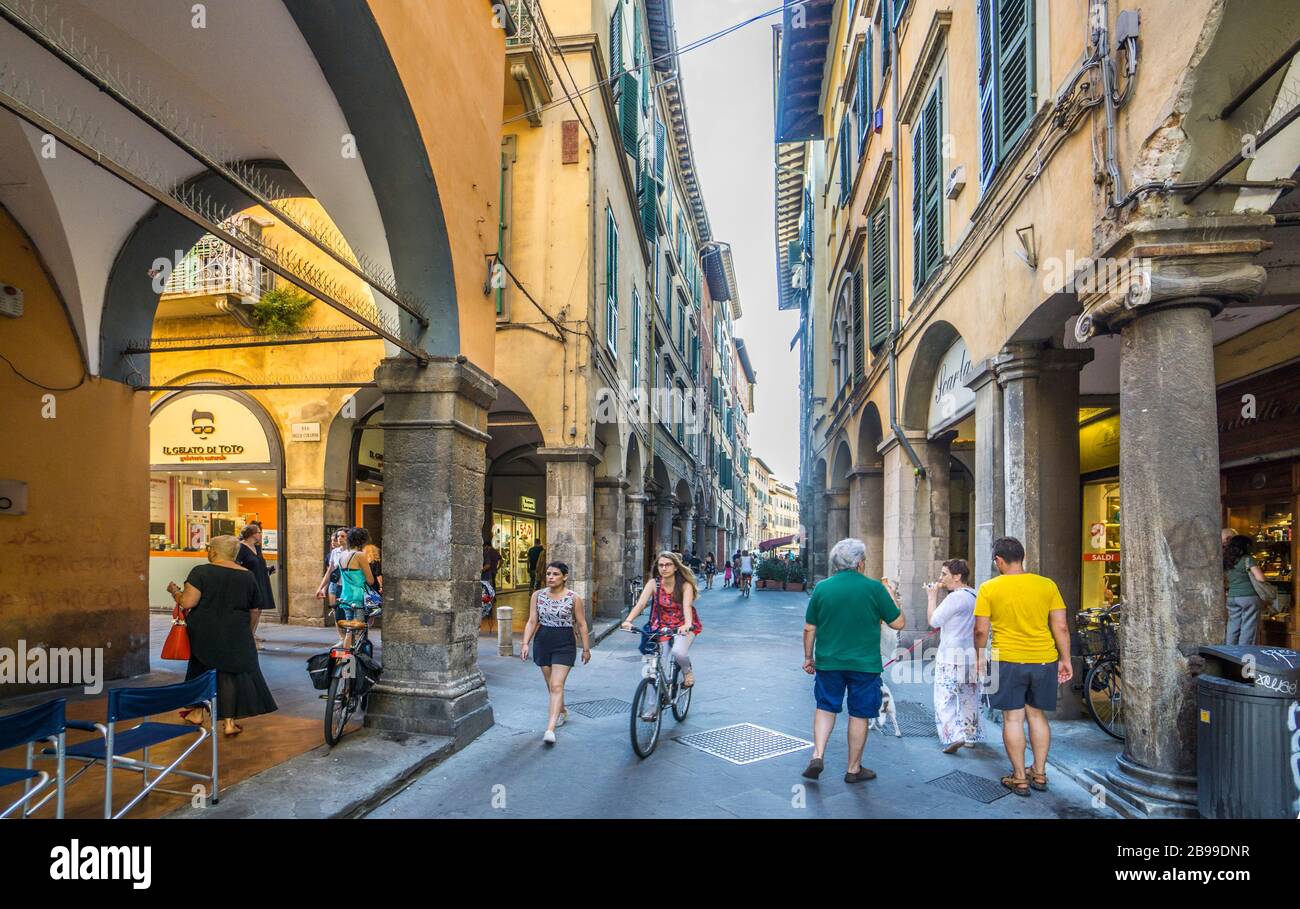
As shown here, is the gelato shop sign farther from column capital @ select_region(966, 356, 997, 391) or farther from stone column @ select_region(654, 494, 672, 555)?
stone column @ select_region(654, 494, 672, 555)

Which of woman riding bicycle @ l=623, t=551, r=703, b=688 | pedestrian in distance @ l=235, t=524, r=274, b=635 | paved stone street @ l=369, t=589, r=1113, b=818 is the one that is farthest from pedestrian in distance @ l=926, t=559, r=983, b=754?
pedestrian in distance @ l=235, t=524, r=274, b=635

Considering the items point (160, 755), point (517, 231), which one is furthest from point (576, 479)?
point (160, 755)

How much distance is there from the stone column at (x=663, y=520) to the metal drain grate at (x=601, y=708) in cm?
1615

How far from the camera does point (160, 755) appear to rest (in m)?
5.48

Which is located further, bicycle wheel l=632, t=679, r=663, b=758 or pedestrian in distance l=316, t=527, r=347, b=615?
pedestrian in distance l=316, t=527, r=347, b=615

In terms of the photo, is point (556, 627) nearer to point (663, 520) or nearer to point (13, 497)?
point (13, 497)

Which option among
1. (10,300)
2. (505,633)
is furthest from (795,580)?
(10,300)

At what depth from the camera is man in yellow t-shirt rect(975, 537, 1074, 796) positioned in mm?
5129

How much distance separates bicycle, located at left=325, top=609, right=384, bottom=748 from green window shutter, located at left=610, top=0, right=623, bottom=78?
41.7ft

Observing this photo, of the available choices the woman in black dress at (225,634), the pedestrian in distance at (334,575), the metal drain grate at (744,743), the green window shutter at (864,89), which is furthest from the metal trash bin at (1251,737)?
the green window shutter at (864,89)

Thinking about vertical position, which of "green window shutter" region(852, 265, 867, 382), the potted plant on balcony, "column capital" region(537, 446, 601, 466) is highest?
"green window shutter" region(852, 265, 867, 382)

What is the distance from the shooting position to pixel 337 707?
5879mm
